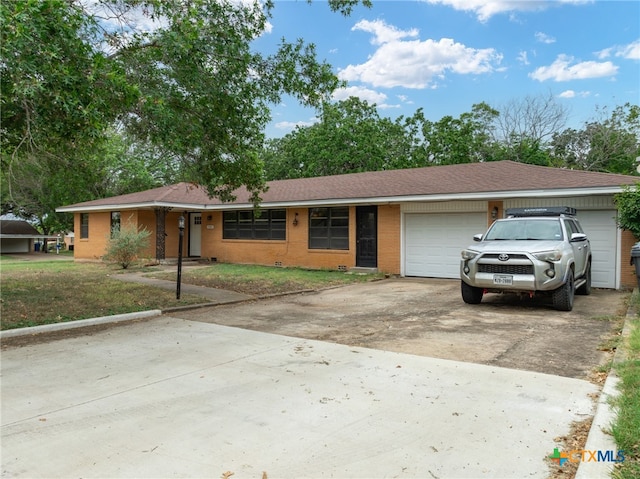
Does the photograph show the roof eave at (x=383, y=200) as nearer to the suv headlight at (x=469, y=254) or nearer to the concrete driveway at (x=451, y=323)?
the concrete driveway at (x=451, y=323)

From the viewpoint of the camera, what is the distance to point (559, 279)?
7961mm

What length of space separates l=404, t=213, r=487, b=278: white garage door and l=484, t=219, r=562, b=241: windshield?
453cm

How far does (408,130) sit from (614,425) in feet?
113

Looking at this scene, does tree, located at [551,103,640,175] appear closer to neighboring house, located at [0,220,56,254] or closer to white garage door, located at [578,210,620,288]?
white garage door, located at [578,210,620,288]

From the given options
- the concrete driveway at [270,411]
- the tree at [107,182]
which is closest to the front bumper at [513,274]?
the concrete driveway at [270,411]

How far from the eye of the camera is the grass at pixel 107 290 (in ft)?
26.8

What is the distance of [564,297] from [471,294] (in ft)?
5.49

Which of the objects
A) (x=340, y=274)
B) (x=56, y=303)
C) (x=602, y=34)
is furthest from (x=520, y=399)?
(x=602, y=34)

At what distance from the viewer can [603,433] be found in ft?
10.4

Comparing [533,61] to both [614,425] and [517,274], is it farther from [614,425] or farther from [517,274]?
[614,425]

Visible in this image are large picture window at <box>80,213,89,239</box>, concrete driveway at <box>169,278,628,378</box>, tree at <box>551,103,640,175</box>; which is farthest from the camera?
tree at <box>551,103,640,175</box>

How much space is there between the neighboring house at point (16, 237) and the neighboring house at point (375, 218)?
13.0 m

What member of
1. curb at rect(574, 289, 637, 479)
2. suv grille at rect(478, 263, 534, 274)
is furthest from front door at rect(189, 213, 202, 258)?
curb at rect(574, 289, 637, 479)

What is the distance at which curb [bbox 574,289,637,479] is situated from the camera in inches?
106
